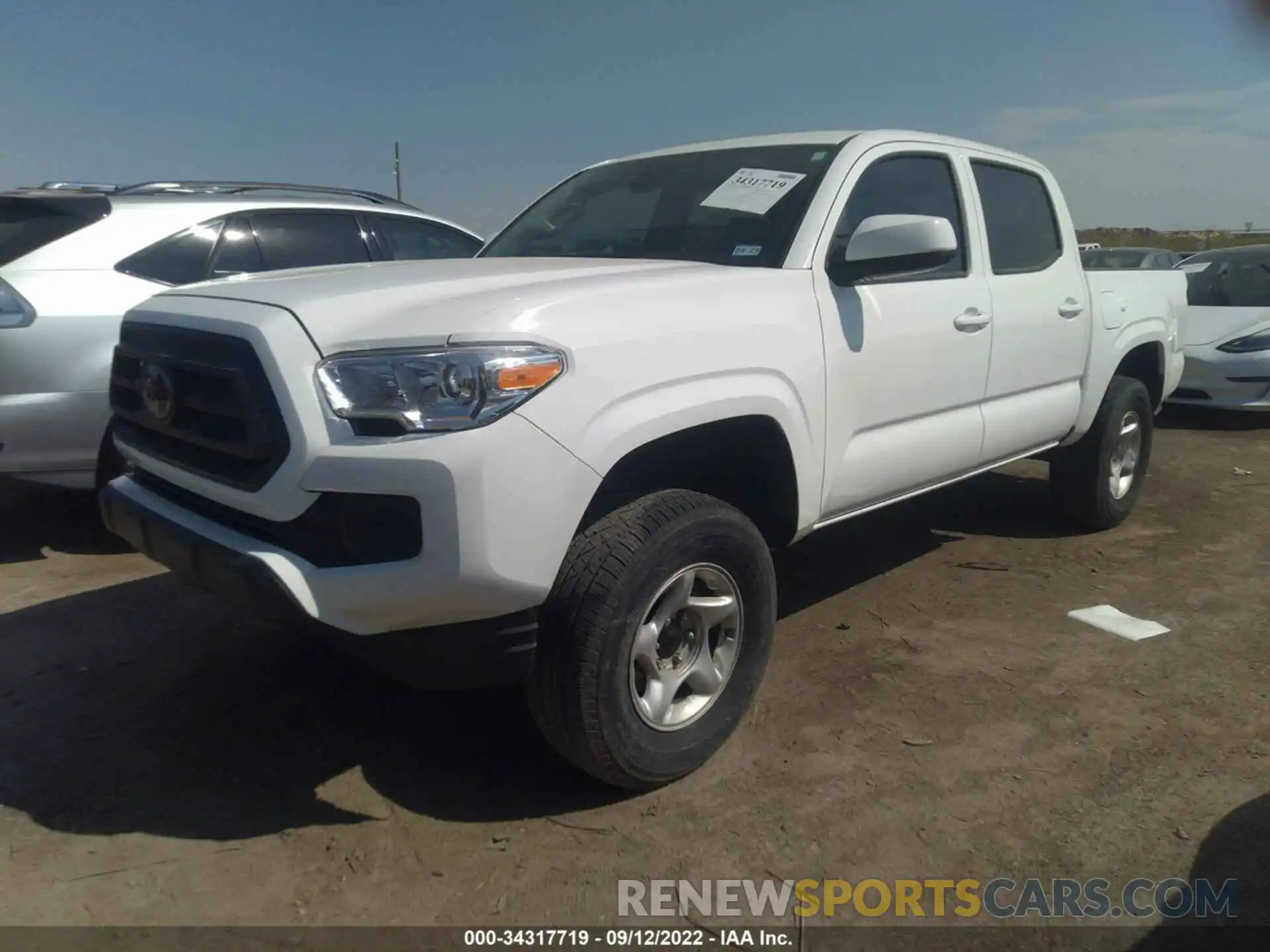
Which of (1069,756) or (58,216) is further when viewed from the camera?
(58,216)

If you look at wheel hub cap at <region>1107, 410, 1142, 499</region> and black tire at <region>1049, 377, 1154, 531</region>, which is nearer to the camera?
black tire at <region>1049, 377, 1154, 531</region>

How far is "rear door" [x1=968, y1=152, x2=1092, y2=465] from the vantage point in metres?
4.06

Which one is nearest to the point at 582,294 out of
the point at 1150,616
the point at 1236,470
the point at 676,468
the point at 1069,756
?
the point at 676,468

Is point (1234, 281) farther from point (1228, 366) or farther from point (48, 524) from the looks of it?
point (48, 524)

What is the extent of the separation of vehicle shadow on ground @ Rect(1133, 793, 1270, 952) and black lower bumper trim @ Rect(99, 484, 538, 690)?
5.07ft

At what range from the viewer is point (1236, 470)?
269 inches

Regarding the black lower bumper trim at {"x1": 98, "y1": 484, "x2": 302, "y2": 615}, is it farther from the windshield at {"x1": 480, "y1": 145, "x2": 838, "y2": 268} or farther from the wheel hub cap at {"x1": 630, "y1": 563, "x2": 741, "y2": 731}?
the windshield at {"x1": 480, "y1": 145, "x2": 838, "y2": 268}

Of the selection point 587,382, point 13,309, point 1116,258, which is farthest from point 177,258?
point 1116,258

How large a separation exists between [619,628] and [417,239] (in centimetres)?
407

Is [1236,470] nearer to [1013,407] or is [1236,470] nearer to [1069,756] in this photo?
[1013,407]

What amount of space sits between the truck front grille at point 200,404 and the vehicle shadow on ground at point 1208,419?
8.24 m

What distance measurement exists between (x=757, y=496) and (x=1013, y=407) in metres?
1.62

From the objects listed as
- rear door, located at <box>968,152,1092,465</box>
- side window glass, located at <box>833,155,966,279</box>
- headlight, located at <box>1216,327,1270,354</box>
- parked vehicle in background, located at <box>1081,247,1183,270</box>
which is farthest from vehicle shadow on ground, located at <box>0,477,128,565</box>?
parked vehicle in background, located at <box>1081,247,1183,270</box>

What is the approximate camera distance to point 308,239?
211 inches
